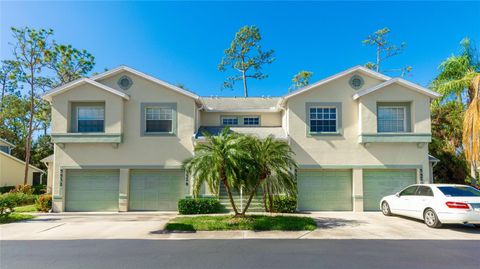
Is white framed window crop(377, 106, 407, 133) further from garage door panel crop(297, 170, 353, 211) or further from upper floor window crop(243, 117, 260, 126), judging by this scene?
upper floor window crop(243, 117, 260, 126)

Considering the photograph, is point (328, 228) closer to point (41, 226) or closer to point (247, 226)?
point (247, 226)

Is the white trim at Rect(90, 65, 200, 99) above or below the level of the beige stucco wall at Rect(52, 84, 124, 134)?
above

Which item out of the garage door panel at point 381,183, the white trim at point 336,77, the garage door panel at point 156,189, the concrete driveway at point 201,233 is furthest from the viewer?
the white trim at point 336,77

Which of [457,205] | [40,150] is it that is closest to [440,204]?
[457,205]

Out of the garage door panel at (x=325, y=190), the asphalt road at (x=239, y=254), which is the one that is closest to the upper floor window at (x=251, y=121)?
the garage door panel at (x=325, y=190)

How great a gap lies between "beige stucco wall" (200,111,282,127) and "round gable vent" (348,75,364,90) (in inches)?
176

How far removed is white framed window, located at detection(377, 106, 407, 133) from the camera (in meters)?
16.0

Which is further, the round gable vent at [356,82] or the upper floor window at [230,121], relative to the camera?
the upper floor window at [230,121]

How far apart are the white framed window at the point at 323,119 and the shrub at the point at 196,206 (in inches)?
260

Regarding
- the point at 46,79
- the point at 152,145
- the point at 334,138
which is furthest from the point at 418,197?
the point at 46,79

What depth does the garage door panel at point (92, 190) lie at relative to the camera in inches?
621

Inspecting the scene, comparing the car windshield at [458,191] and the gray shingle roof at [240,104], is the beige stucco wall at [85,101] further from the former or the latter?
the car windshield at [458,191]

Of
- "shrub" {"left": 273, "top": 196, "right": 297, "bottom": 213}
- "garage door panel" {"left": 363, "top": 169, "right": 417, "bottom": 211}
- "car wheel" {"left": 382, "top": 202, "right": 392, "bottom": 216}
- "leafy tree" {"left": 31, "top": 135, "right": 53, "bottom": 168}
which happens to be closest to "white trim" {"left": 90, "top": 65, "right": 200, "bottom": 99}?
"shrub" {"left": 273, "top": 196, "right": 297, "bottom": 213}

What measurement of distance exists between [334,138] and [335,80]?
10.4 ft
